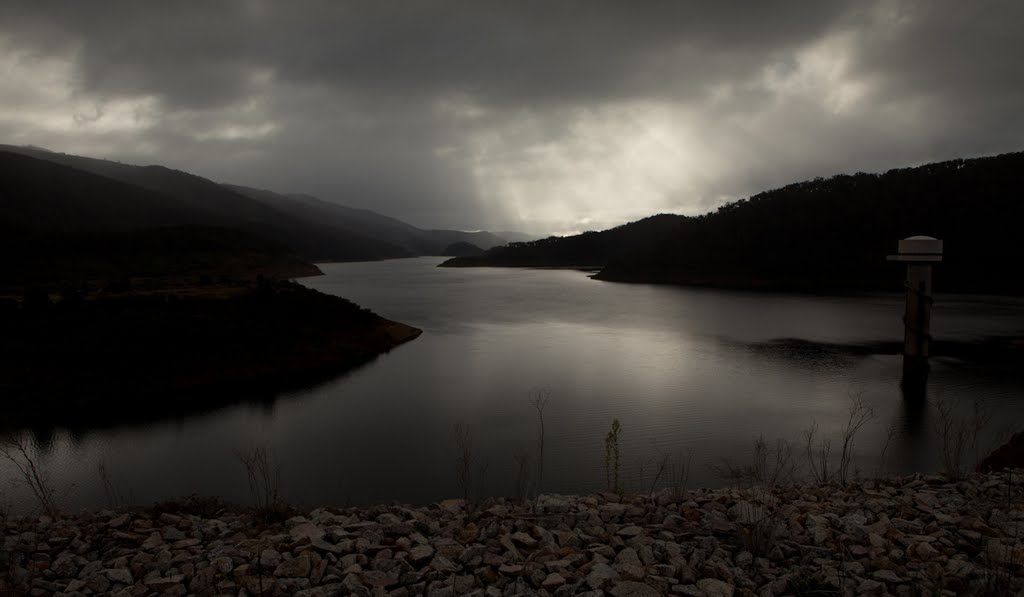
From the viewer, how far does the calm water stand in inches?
459

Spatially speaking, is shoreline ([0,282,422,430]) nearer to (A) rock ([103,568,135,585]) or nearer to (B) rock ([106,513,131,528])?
(B) rock ([106,513,131,528])

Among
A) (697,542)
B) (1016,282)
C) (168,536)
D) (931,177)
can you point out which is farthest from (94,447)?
(931,177)

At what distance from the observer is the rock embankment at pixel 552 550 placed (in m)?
5.05

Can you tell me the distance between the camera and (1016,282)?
57.2 m

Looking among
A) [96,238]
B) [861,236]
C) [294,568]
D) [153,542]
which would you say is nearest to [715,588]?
[294,568]

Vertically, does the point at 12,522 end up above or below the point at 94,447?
above

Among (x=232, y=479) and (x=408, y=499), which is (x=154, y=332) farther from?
(x=408, y=499)

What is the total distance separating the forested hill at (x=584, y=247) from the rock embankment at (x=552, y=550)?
438 ft

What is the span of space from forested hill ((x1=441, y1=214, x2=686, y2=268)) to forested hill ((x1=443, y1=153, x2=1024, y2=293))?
42354 mm

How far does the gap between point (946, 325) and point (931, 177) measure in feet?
Result: 188

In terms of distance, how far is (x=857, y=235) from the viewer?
7588 cm

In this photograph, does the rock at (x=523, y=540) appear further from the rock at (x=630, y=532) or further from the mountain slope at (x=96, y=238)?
the mountain slope at (x=96, y=238)

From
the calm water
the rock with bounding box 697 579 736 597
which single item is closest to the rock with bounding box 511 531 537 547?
the rock with bounding box 697 579 736 597

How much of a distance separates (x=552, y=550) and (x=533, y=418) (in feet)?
33.7
